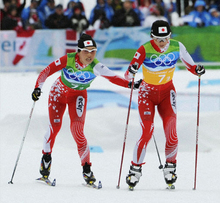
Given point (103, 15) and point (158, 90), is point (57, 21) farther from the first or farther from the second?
point (158, 90)

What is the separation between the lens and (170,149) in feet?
23.0

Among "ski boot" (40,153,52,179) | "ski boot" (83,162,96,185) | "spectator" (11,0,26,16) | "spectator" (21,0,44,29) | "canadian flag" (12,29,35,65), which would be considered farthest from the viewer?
"spectator" (11,0,26,16)

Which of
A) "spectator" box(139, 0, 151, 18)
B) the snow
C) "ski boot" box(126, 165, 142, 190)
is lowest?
the snow

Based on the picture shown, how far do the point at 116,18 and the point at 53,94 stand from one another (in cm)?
715

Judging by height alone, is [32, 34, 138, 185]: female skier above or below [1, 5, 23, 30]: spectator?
above

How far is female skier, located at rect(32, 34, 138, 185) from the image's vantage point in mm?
6992

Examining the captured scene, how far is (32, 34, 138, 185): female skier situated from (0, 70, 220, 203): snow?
19.5 inches

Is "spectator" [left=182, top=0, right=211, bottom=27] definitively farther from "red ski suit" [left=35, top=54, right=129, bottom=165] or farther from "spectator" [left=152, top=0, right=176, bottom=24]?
"red ski suit" [left=35, top=54, right=129, bottom=165]

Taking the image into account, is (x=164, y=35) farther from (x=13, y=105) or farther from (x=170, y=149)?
(x=13, y=105)

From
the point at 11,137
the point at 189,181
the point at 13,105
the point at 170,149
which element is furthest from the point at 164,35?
the point at 13,105

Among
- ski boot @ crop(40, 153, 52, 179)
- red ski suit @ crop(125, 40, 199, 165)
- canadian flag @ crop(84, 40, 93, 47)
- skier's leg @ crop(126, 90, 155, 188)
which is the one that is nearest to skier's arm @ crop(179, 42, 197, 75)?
red ski suit @ crop(125, 40, 199, 165)

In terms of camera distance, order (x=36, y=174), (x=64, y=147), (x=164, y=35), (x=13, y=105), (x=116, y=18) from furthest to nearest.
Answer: (x=116, y=18) → (x=13, y=105) → (x=64, y=147) → (x=36, y=174) → (x=164, y=35)

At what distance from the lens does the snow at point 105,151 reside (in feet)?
21.1

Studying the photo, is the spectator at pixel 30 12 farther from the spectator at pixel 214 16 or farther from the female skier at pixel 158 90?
the female skier at pixel 158 90
